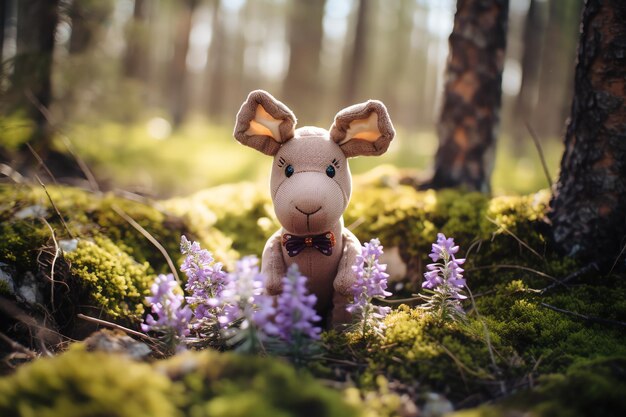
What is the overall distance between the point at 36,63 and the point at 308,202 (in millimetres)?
4766

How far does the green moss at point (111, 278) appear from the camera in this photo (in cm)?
274

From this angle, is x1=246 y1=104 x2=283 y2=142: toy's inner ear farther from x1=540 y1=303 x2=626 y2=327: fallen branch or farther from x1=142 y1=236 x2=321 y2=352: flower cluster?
x1=540 y1=303 x2=626 y2=327: fallen branch

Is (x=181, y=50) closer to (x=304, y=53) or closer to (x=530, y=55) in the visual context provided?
(x=304, y=53)

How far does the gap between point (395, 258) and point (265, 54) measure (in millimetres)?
30812

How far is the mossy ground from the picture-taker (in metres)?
1.70

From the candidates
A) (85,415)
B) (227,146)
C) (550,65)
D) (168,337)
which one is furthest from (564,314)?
(550,65)

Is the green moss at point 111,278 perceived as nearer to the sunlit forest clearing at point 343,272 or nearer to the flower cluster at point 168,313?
the sunlit forest clearing at point 343,272

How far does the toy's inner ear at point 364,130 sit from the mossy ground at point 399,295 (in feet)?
3.31

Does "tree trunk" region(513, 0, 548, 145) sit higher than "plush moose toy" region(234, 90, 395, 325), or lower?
higher

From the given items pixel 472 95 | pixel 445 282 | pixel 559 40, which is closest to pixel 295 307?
pixel 445 282

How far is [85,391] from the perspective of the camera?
1.44 metres

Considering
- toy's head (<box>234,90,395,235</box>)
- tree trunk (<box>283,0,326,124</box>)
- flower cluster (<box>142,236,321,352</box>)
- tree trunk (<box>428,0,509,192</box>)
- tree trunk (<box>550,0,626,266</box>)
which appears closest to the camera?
flower cluster (<box>142,236,321,352</box>)

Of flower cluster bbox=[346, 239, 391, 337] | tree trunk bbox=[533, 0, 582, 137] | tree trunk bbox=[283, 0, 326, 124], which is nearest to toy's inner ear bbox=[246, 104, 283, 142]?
flower cluster bbox=[346, 239, 391, 337]

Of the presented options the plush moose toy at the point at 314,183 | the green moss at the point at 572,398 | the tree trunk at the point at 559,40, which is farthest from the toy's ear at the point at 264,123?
the tree trunk at the point at 559,40
